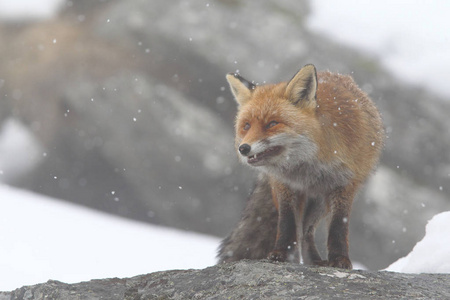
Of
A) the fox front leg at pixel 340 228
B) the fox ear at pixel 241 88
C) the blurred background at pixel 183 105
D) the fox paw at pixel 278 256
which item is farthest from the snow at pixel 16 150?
the fox front leg at pixel 340 228

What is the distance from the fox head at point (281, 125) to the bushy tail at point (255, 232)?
755 millimetres

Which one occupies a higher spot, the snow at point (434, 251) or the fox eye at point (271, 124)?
the fox eye at point (271, 124)

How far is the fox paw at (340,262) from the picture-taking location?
3152 mm

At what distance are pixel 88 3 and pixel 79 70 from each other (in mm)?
1624

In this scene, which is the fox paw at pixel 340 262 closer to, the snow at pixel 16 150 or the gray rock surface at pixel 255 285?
the gray rock surface at pixel 255 285

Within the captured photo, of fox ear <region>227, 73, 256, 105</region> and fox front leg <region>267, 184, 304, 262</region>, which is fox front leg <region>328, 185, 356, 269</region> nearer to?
fox front leg <region>267, 184, 304, 262</region>

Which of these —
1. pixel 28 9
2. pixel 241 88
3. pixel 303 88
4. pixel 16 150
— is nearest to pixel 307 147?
pixel 303 88

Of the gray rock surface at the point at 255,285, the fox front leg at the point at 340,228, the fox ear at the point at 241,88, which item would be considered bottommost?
the gray rock surface at the point at 255,285

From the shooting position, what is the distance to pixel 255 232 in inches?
156

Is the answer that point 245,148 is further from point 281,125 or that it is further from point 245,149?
point 281,125

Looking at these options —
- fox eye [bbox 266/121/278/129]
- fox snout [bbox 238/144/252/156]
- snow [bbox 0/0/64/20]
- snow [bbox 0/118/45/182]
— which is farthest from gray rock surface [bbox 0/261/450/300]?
snow [bbox 0/0/64/20]

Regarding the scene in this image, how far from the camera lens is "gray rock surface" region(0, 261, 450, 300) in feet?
7.45

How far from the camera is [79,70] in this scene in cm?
969

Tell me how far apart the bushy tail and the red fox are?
31cm
